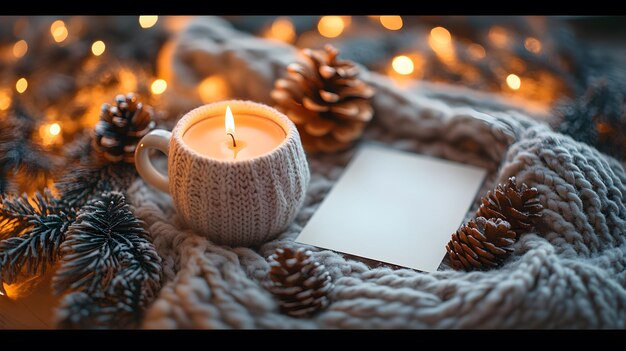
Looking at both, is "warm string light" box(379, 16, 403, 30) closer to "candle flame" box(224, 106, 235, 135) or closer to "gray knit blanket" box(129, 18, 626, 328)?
"gray knit blanket" box(129, 18, 626, 328)

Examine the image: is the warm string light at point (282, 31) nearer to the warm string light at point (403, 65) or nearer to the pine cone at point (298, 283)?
the warm string light at point (403, 65)

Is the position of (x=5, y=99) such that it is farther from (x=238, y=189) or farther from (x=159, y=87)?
(x=238, y=189)

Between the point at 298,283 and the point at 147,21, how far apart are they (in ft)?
1.92

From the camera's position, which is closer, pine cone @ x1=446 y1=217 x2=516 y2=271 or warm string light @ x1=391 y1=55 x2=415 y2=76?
pine cone @ x1=446 y1=217 x2=516 y2=271

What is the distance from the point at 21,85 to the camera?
2.97 feet

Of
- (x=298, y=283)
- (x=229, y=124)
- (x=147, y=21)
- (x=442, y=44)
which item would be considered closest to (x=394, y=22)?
(x=442, y=44)

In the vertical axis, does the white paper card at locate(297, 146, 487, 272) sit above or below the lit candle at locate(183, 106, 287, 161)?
below

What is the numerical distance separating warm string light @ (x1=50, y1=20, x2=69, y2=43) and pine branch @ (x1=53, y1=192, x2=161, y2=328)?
442 mm

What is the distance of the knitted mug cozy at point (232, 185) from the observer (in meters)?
0.61

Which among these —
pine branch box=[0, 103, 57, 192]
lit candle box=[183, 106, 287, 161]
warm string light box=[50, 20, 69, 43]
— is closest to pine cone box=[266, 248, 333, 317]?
lit candle box=[183, 106, 287, 161]

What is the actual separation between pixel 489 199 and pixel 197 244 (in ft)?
1.03

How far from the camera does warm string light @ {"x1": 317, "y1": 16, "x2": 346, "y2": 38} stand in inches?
41.9

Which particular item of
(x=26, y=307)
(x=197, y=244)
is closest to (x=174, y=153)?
(x=197, y=244)

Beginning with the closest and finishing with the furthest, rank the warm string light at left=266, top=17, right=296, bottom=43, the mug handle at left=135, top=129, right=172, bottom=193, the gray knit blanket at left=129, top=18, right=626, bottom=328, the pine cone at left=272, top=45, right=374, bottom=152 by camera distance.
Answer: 1. the gray knit blanket at left=129, top=18, right=626, bottom=328
2. the mug handle at left=135, top=129, right=172, bottom=193
3. the pine cone at left=272, top=45, right=374, bottom=152
4. the warm string light at left=266, top=17, right=296, bottom=43
